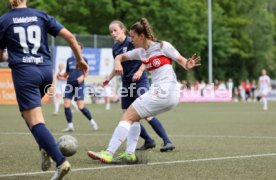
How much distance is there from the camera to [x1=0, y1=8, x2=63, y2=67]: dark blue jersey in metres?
7.43

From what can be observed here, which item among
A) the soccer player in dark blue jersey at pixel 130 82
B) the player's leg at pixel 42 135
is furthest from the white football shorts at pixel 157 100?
the soccer player in dark blue jersey at pixel 130 82

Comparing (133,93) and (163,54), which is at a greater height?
(163,54)

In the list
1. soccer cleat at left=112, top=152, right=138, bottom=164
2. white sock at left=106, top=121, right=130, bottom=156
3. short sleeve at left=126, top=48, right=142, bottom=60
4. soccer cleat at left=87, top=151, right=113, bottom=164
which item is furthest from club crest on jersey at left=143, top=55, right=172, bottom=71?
soccer cleat at left=87, top=151, right=113, bottom=164

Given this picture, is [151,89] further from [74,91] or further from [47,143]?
[74,91]

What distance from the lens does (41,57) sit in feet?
24.7

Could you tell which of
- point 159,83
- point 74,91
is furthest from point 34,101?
point 74,91

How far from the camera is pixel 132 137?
9883mm

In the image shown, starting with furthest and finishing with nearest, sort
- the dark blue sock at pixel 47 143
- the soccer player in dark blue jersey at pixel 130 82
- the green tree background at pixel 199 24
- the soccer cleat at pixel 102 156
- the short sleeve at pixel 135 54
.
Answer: the green tree background at pixel 199 24, the soccer player in dark blue jersey at pixel 130 82, the short sleeve at pixel 135 54, the soccer cleat at pixel 102 156, the dark blue sock at pixel 47 143

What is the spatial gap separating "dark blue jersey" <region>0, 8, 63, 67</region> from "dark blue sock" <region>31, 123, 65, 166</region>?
716 mm

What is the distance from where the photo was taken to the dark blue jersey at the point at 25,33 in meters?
7.43

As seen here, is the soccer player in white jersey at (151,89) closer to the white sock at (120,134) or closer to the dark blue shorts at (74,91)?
the white sock at (120,134)

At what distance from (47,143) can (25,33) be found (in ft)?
3.96

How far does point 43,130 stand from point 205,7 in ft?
201

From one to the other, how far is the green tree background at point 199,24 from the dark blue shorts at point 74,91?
26.0 m
